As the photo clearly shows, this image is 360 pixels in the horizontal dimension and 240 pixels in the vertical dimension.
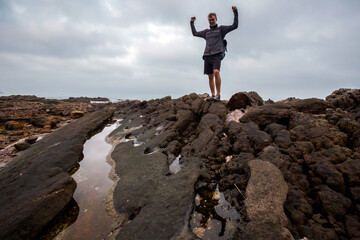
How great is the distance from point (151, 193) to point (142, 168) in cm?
132

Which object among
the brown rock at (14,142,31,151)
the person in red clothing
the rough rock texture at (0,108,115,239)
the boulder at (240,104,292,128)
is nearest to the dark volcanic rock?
the brown rock at (14,142,31,151)

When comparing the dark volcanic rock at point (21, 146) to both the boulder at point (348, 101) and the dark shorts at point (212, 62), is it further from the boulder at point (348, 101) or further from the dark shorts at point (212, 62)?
the boulder at point (348, 101)

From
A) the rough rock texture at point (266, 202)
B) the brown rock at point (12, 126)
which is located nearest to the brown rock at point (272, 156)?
Answer: the rough rock texture at point (266, 202)

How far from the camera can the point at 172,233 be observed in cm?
307

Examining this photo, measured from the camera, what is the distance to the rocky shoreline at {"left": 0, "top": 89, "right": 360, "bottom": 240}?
297cm

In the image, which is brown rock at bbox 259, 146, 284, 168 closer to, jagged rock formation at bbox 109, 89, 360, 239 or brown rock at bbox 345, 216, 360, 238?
jagged rock formation at bbox 109, 89, 360, 239

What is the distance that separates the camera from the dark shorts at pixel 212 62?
7520 mm

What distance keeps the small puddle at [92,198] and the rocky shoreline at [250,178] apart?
31 cm

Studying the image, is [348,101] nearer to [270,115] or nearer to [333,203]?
[270,115]

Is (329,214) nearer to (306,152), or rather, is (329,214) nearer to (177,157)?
(306,152)

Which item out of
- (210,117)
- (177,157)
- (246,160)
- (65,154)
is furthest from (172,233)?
(65,154)

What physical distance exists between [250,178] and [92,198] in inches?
154

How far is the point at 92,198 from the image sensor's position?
4.44m

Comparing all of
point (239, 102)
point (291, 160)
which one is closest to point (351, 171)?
point (291, 160)
